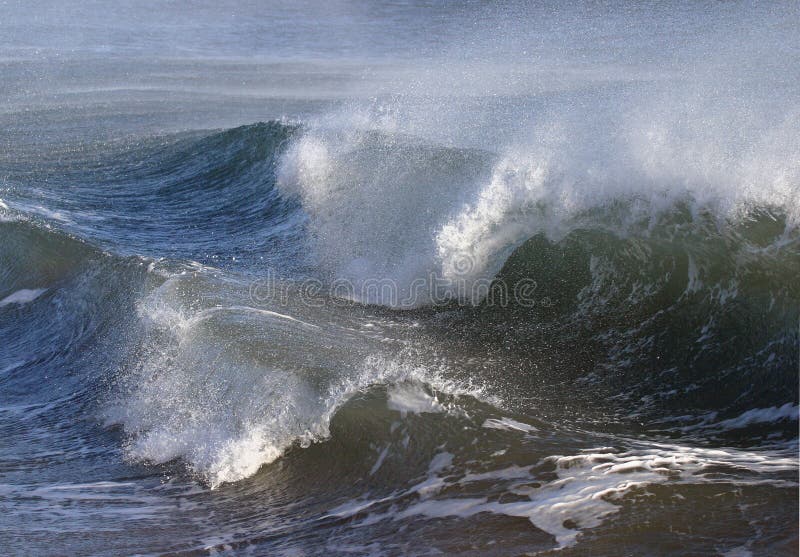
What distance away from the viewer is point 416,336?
Result: 8492mm

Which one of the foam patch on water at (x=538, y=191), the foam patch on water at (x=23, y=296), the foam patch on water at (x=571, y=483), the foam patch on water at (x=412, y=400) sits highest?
the foam patch on water at (x=538, y=191)

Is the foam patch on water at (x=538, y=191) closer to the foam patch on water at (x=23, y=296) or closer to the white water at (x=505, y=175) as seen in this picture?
the white water at (x=505, y=175)

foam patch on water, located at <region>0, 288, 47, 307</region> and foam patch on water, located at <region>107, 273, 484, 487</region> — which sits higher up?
foam patch on water, located at <region>0, 288, 47, 307</region>

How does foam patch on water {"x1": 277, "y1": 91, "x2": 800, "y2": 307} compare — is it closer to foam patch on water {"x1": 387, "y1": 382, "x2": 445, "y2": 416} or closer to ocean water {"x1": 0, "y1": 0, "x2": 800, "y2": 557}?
ocean water {"x1": 0, "y1": 0, "x2": 800, "y2": 557}

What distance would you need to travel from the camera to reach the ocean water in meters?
5.35

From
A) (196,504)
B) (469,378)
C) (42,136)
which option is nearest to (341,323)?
(469,378)

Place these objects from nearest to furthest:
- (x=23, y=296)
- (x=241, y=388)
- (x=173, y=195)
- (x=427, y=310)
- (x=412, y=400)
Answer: (x=412, y=400)
(x=241, y=388)
(x=427, y=310)
(x=23, y=296)
(x=173, y=195)

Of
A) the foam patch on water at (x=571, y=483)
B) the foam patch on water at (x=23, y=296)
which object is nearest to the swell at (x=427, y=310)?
the foam patch on water at (x=23, y=296)

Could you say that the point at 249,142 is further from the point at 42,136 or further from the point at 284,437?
the point at 284,437

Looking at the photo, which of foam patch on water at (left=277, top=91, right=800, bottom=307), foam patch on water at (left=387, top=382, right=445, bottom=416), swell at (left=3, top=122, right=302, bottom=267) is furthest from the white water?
foam patch on water at (left=387, top=382, right=445, bottom=416)

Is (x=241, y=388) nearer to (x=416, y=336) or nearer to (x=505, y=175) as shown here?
(x=416, y=336)

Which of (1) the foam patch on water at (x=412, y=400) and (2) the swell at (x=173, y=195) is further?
(2) the swell at (x=173, y=195)

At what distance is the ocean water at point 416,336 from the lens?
17.5 ft

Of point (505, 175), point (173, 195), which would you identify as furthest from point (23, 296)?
point (505, 175)
